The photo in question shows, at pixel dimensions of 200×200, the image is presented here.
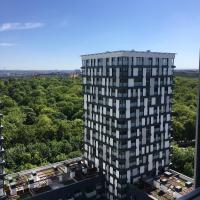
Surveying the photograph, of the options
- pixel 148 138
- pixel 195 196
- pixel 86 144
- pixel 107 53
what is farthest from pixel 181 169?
pixel 195 196

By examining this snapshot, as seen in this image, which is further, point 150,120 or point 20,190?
point 150,120

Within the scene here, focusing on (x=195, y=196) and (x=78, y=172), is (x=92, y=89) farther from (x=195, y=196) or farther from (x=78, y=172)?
(x=195, y=196)

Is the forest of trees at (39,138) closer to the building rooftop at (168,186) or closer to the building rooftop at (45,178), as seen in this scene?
the building rooftop at (45,178)

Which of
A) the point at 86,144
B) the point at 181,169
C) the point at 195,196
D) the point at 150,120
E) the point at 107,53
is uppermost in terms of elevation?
the point at 107,53

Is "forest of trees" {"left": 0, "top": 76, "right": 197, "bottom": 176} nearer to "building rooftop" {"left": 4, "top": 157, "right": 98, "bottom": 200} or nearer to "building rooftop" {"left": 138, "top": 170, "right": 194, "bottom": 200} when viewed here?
"building rooftop" {"left": 4, "top": 157, "right": 98, "bottom": 200}

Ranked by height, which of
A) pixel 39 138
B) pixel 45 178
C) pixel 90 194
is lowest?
pixel 90 194

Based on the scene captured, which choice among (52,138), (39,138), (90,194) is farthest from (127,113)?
(39,138)

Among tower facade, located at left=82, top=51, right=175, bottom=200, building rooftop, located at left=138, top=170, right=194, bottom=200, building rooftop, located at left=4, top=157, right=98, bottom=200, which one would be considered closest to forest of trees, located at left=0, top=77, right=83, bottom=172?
building rooftop, located at left=4, top=157, right=98, bottom=200

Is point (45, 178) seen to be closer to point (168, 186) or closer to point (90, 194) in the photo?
point (90, 194)
